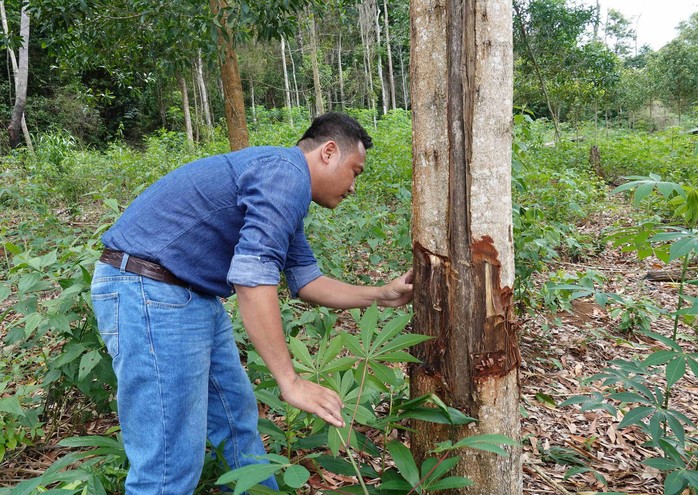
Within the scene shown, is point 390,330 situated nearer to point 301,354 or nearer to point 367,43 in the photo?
point 301,354

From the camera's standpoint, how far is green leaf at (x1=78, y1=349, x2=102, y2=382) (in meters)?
1.90

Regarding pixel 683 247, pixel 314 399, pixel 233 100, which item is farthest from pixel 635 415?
pixel 233 100

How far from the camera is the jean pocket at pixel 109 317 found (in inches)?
63.7

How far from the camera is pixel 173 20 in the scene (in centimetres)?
504

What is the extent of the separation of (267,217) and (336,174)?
36 cm

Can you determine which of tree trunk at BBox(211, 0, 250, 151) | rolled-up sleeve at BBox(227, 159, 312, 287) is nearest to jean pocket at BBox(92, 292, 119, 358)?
rolled-up sleeve at BBox(227, 159, 312, 287)

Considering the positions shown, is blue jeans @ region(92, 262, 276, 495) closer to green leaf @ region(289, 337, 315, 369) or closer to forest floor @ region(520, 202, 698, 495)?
green leaf @ region(289, 337, 315, 369)

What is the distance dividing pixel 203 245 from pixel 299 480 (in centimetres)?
84

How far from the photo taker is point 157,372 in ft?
5.15

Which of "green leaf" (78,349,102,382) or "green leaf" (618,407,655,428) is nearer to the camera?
"green leaf" (618,407,655,428)

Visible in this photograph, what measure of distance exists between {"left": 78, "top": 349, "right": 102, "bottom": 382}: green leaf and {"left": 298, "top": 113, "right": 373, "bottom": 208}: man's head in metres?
1.07

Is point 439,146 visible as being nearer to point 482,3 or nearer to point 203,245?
point 482,3

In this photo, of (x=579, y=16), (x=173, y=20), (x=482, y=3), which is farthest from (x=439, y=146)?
(x=579, y=16)

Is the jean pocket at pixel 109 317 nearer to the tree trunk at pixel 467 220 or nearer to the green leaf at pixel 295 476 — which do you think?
the green leaf at pixel 295 476
